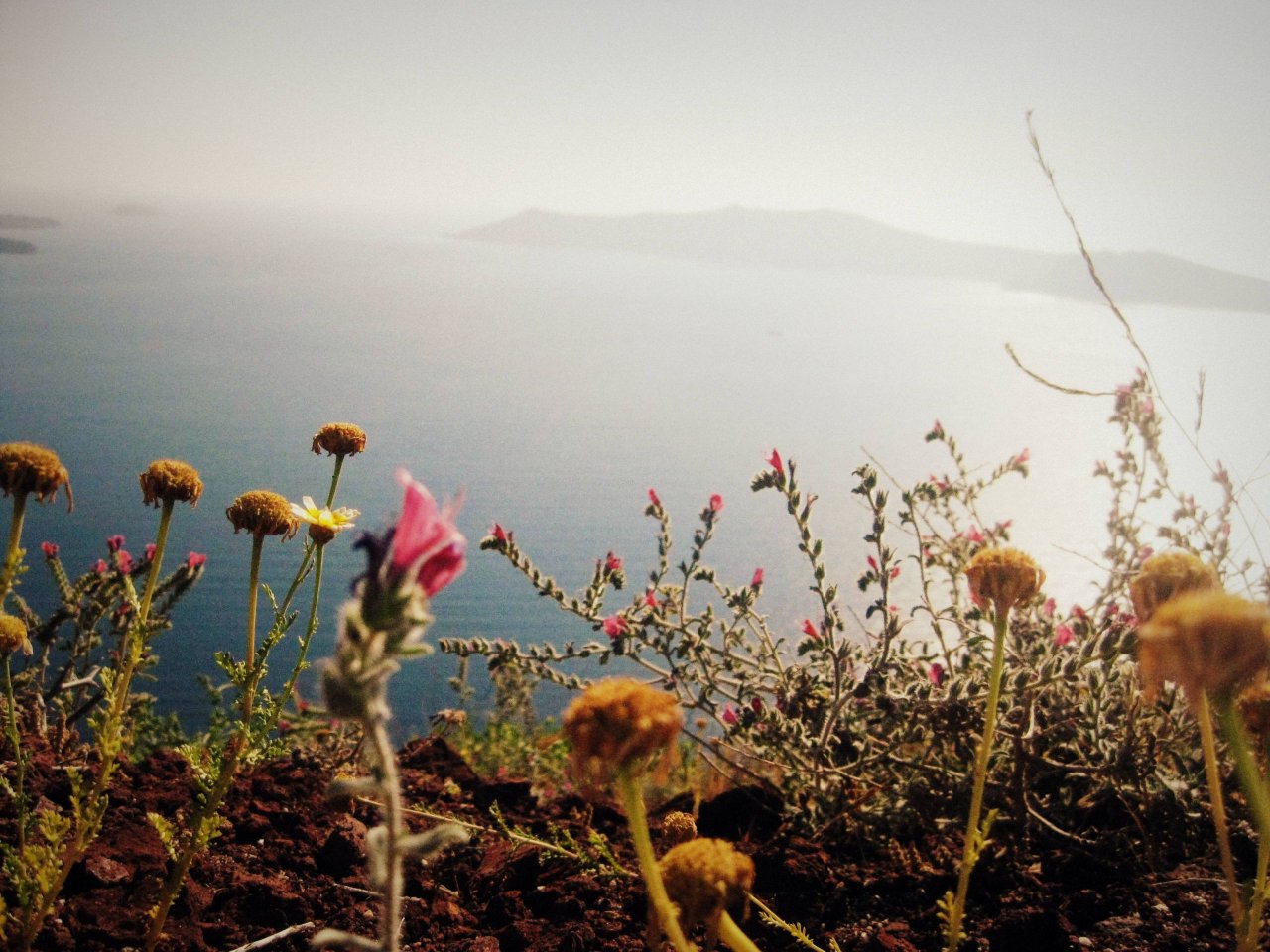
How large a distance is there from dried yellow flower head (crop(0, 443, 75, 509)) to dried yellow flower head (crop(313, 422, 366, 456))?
496 mm

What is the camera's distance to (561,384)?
8867 millimetres

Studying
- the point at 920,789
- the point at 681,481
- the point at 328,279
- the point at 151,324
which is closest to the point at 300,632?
the point at 681,481

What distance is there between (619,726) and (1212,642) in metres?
0.43

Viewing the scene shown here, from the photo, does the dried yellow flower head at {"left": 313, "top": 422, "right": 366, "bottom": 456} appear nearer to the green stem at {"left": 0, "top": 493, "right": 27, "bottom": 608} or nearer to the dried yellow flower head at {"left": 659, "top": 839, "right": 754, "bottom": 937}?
the green stem at {"left": 0, "top": 493, "right": 27, "bottom": 608}

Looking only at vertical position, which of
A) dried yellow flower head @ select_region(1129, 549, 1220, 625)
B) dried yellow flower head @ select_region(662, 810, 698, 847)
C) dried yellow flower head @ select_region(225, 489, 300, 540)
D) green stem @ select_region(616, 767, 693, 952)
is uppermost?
dried yellow flower head @ select_region(1129, 549, 1220, 625)

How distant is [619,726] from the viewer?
2.34 feet

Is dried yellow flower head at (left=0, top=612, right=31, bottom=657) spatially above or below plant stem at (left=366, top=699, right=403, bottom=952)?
below

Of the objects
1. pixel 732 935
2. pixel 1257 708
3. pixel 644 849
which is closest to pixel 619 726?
pixel 644 849

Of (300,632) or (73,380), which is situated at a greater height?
(73,380)

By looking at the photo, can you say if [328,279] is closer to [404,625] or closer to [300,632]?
[300,632]

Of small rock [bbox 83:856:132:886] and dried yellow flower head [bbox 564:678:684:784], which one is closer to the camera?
dried yellow flower head [bbox 564:678:684:784]

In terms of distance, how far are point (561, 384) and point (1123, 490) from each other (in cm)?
675

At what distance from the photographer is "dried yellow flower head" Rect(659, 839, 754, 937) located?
789 millimetres

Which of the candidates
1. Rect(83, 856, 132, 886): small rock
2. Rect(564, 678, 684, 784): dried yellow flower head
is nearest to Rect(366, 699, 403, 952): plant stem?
Rect(564, 678, 684, 784): dried yellow flower head
